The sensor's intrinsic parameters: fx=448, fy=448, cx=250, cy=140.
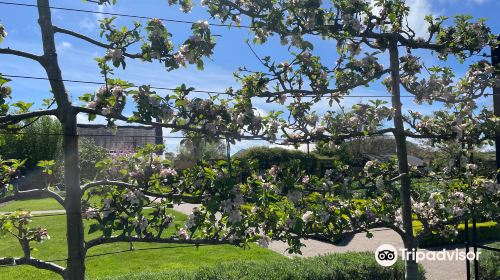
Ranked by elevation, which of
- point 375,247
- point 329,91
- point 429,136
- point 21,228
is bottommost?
point 375,247

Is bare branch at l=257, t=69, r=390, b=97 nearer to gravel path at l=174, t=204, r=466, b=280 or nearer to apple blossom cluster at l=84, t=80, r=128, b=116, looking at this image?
apple blossom cluster at l=84, t=80, r=128, b=116

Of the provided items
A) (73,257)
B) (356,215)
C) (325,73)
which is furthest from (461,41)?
(73,257)

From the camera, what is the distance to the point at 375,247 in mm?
12656

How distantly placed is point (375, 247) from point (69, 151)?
34.8ft

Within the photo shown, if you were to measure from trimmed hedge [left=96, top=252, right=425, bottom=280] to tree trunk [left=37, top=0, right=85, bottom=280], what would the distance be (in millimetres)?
2547

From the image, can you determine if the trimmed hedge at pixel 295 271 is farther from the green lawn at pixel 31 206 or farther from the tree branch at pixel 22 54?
the green lawn at pixel 31 206

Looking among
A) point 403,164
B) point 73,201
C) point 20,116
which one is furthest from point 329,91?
point 20,116

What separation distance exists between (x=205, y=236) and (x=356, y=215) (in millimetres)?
1800

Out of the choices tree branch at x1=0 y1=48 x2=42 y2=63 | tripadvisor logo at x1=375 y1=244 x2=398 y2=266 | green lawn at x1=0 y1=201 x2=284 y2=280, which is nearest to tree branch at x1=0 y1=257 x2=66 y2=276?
tree branch at x1=0 y1=48 x2=42 y2=63

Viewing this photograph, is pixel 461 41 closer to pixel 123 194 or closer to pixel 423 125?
pixel 423 125

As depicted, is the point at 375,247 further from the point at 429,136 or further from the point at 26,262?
the point at 26,262

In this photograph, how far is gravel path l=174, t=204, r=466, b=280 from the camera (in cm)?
912

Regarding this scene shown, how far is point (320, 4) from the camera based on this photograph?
15.9 ft

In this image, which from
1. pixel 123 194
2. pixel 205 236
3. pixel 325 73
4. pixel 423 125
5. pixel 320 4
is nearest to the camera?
pixel 123 194
